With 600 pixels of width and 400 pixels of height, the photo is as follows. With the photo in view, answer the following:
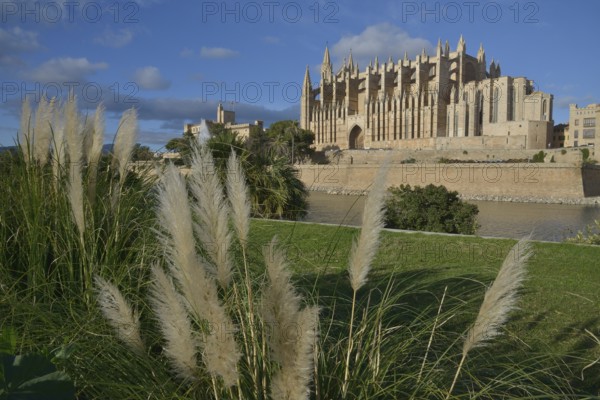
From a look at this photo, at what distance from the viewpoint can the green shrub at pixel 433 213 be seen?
994 centimetres

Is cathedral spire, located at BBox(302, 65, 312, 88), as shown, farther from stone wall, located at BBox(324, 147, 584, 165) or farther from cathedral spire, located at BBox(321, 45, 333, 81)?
stone wall, located at BBox(324, 147, 584, 165)

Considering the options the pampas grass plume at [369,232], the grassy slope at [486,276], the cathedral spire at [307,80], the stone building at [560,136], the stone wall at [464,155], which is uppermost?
the cathedral spire at [307,80]

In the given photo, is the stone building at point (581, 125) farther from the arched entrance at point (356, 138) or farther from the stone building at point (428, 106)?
the arched entrance at point (356, 138)

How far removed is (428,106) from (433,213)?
5282 centimetres

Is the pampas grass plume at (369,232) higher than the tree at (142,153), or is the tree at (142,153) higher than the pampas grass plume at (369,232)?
the tree at (142,153)

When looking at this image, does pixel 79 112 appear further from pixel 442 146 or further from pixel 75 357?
pixel 442 146

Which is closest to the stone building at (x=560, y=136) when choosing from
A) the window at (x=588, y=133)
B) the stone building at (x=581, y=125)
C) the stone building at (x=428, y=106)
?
the stone building at (x=581, y=125)

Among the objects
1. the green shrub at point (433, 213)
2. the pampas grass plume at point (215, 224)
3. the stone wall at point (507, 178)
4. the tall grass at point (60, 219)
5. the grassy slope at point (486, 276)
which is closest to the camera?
the pampas grass plume at point (215, 224)

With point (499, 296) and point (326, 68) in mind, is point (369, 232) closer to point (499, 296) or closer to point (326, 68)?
point (499, 296)

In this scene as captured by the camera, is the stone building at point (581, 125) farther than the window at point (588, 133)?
Yes

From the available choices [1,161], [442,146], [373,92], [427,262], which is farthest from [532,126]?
[1,161]

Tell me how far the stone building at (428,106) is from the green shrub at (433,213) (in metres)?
42.1

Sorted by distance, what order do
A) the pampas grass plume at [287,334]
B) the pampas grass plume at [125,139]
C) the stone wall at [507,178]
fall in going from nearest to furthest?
the pampas grass plume at [287,334] < the pampas grass plume at [125,139] < the stone wall at [507,178]

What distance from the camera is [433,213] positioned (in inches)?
394
